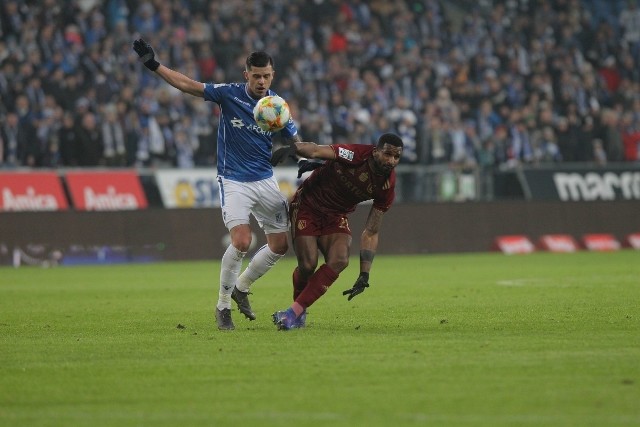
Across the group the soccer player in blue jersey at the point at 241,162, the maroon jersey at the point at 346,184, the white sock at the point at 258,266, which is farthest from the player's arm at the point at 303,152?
the white sock at the point at 258,266

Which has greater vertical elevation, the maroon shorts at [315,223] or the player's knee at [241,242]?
the maroon shorts at [315,223]

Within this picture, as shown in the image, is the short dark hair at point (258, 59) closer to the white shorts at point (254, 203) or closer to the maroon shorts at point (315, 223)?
the white shorts at point (254, 203)

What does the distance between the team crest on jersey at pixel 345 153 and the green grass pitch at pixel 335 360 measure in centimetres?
163

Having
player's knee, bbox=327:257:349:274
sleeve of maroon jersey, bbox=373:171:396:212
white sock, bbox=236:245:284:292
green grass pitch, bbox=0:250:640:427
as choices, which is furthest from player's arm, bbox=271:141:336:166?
green grass pitch, bbox=0:250:640:427

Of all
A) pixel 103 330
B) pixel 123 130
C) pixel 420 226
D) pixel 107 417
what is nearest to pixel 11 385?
pixel 107 417

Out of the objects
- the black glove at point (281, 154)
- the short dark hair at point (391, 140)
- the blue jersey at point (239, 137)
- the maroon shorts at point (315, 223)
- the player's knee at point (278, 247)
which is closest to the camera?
the black glove at point (281, 154)

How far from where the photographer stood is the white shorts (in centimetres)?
1180

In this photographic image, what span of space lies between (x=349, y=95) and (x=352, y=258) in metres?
4.79

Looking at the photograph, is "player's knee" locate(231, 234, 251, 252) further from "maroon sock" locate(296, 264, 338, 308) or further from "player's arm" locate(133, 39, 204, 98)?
"player's arm" locate(133, 39, 204, 98)

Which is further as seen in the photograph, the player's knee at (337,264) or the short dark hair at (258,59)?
the player's knee at (337,264)

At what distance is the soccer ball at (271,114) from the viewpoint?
437 inches

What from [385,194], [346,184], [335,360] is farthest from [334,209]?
[335,360]

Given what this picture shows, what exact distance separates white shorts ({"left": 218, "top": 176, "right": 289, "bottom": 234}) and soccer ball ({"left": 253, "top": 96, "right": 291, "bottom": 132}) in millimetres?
889

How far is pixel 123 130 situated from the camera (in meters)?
26.1
